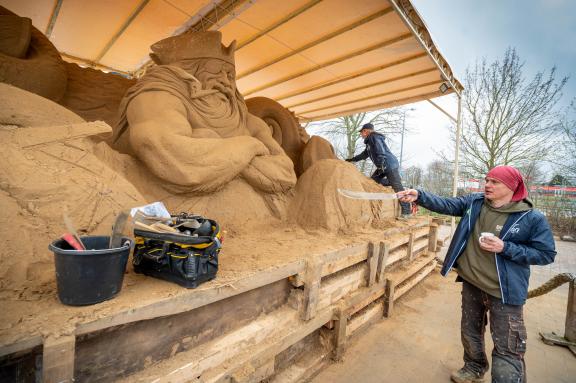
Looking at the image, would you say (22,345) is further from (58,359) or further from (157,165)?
(157,165)

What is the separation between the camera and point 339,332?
2.64 metres

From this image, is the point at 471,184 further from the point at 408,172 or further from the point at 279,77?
the point at 279,77

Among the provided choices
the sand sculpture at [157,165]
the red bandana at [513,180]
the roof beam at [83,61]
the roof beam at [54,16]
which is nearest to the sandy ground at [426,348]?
the sand sculpture at [157,165]

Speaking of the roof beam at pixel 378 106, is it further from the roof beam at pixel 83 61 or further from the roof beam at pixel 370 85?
the roof beam at pixel 83 61

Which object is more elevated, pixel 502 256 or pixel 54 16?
pixel 54 16

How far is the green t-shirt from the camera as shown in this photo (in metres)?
2.12

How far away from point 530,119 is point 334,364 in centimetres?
1105

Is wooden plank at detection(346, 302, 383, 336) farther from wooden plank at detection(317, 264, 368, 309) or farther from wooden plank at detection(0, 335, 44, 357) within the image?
wooden plank at detection(0, 335, 44, 357)

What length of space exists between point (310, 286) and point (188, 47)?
280 cm

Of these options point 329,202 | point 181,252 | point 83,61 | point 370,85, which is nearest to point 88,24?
point 83,61

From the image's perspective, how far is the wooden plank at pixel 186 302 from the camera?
3.88 ft

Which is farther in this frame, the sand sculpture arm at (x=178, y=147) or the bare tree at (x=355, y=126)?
the bare tree at (x=355, y=126)

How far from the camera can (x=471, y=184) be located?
1193cm

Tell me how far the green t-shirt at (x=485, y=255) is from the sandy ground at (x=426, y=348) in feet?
3.60
